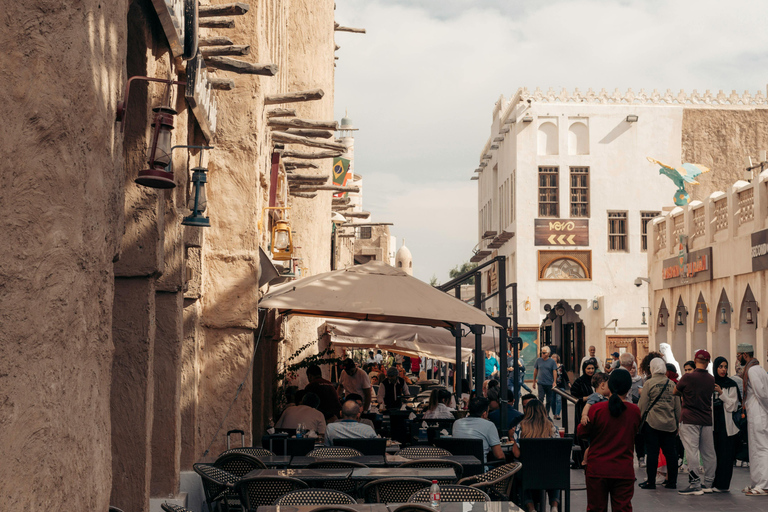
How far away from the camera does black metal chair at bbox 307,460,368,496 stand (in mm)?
7586

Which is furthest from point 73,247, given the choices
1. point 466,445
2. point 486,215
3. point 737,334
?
point 486,215

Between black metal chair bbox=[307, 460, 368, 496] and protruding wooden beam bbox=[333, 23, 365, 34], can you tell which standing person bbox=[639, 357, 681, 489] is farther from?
protruding wooden beam bbox=[333, 23, 365, 34]

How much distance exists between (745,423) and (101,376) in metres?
11.6

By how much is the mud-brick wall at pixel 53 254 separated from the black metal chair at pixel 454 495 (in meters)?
2.69

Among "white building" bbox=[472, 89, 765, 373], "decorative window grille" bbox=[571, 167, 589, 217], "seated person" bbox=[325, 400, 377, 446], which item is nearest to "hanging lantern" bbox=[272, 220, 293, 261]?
"seated person" bbox=[325, 400, 377, 446]

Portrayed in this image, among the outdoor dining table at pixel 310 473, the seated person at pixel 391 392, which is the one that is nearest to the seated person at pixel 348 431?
the outdoor dining table at pixel 310 473

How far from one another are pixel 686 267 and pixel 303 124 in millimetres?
21253

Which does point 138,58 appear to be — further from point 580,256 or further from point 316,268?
point 580,256

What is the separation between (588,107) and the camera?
44312 mm

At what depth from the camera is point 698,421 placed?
1196 cm

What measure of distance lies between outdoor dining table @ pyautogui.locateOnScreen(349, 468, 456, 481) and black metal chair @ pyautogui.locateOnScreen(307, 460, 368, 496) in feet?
0.29

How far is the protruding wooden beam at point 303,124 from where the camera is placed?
41.2 feet

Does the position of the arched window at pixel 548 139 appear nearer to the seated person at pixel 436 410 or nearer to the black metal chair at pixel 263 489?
the seated person at pixel 436 410

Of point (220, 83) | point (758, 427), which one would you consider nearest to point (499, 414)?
point (758, 427)
